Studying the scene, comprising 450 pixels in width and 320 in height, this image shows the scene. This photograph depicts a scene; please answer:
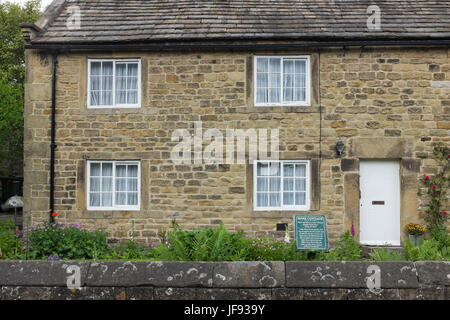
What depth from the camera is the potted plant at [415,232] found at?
29.9ft

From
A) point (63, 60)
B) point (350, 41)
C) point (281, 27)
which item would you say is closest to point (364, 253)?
point (350, 41)

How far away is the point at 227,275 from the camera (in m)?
4.10

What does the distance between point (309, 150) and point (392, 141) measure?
2132 mm

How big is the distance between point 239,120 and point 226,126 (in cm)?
38

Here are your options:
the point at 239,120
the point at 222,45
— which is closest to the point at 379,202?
the point at 239,120

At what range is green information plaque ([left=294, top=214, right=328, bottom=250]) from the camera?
5.57m

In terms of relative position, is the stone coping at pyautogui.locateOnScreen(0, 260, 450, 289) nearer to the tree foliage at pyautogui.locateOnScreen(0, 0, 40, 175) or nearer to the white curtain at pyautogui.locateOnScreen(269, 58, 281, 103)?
the white curtain at pyautogui.locateOnScreen(269, 58, 281, 103)

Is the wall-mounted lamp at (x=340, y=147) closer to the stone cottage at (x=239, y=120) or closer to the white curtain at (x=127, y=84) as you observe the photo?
the stone cottage at (x=239, y=120)

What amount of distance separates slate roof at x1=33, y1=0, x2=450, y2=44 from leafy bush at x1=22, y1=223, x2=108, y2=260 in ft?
16.2

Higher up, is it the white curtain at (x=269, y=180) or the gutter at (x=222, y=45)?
the gutter at (x=222, y=45)

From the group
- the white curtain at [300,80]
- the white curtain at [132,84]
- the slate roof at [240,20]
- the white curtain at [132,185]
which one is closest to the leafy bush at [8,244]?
the white curtain at [132,185]

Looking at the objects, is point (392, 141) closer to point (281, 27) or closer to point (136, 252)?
point (281, 27)

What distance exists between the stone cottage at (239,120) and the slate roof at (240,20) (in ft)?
0.20

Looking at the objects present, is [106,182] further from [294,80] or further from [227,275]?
[227,275]
